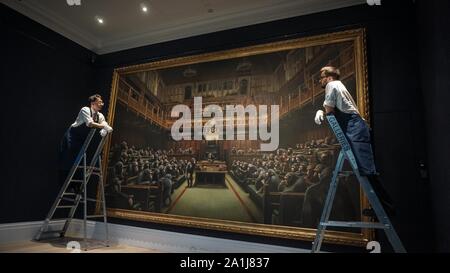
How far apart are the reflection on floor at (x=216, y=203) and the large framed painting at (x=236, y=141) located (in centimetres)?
1

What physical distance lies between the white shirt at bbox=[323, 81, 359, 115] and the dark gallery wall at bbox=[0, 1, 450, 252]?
556 millimetres

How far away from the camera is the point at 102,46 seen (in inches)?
163

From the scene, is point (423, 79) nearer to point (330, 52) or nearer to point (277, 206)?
point (330, 52)

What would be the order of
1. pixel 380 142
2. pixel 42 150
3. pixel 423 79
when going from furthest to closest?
pixel 42 150, pixel 380 142, pixel 423 79

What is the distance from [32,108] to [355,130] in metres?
3.66

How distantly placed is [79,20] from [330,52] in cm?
323

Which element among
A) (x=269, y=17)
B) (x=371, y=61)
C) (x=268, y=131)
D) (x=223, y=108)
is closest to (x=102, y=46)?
(x=223, y=108)

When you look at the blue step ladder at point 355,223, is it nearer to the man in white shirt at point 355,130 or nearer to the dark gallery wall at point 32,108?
the man in white shirt at point 355,130

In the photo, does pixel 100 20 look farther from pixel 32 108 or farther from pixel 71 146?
pixel 71 146

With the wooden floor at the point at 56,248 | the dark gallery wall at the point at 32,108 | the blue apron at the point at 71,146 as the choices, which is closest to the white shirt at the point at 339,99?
the wooden floor at the point at 56,248

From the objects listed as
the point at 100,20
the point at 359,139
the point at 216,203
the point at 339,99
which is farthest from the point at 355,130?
the point at 100,20

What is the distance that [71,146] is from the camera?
329 cm

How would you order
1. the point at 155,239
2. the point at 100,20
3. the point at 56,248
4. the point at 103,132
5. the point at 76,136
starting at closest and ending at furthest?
the point at 56,248 < the point at 103,132 < the point at 155,239 < the point at 76,136 < the point at 100,20

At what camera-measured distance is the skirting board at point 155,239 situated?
2.78 m
